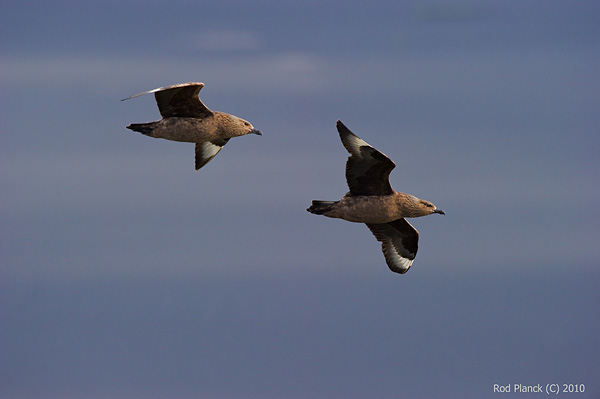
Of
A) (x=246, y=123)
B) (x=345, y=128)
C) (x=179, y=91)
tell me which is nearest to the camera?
(x=345, y=128)

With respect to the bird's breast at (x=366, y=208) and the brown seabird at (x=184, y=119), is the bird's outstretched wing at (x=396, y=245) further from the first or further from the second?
the brown seabird at (x=184, y=119)

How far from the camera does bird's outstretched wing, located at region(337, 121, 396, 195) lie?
762 inches

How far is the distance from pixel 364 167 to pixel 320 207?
3.99 feet

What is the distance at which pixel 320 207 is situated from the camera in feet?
66.0

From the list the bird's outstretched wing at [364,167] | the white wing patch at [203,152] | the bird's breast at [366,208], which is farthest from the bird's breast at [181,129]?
the bird's breast at [366,208]

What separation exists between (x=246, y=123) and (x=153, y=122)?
217 cm

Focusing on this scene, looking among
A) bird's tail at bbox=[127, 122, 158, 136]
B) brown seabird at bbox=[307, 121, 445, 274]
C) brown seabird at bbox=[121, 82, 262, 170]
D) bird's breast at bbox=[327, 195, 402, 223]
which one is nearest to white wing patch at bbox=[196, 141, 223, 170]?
brown seabird at bbox=[121, 82, 262, 170]

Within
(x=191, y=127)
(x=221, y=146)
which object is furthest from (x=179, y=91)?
(x=221, y=146)

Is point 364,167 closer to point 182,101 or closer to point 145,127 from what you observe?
point 182,101

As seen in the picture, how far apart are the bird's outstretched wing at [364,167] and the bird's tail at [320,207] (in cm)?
49

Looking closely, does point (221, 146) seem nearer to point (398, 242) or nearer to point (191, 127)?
point (191, 127)

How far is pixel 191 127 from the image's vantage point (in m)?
21.5

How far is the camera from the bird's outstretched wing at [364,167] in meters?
19.4

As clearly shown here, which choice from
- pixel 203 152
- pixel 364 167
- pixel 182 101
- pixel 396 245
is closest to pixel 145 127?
pixel 182 101
